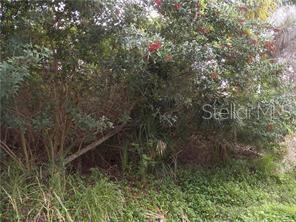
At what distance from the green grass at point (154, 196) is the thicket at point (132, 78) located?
→ 1.07ft

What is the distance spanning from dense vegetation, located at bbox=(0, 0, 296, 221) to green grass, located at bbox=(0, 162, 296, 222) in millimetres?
16

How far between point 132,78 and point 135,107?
0.72 m

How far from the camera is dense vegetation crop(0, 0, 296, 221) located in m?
4.32

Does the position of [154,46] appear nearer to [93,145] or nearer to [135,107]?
[135,107]

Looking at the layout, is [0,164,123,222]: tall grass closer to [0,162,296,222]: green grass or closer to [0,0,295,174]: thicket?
[0,162,296,222]: green grass

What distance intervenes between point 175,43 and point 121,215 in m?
2.06

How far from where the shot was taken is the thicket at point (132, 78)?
429 centimetres

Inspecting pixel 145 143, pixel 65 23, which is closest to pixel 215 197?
pixel 145 143

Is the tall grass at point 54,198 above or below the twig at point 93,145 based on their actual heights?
below

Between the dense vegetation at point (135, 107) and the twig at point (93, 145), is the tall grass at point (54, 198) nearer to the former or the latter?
the dense vegetation at point (135, 107)

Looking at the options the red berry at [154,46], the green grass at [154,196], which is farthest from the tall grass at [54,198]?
the red berry at [154,46]

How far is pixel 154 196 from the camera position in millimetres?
5348

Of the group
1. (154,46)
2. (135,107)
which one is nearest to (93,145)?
(135,107)

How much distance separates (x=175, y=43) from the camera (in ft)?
16.3
